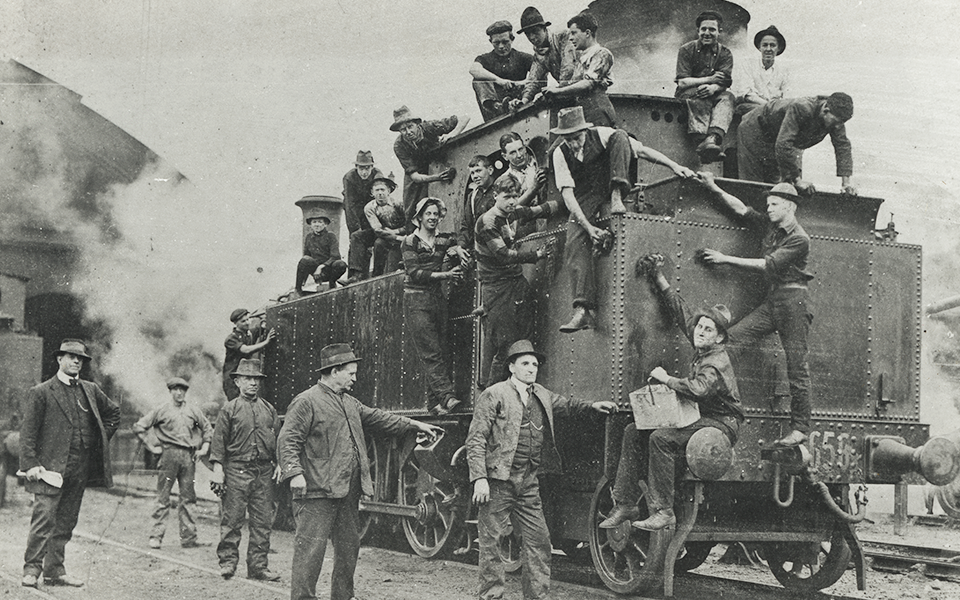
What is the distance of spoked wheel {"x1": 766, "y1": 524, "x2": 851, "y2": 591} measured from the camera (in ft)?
27.4

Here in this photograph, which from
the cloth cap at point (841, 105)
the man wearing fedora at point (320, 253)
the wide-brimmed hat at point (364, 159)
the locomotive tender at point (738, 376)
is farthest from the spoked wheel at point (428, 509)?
the cloth cap at point (841, 105)

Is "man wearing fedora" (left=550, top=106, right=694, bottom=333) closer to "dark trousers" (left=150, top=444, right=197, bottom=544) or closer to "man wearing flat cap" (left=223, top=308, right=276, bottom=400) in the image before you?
"dark trousers" (left=150, top=444, right=197, bottom=544)

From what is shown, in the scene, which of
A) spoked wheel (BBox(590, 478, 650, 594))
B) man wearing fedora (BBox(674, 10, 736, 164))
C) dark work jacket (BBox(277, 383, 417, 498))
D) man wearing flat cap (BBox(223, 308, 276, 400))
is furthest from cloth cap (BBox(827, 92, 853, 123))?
man wearing flat cap (BBox(223, 308, 276, 400))

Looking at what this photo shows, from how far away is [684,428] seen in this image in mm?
7363

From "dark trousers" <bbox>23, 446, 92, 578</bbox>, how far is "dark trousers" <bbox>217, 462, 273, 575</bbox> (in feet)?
4.02

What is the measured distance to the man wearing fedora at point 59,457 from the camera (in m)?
8.44

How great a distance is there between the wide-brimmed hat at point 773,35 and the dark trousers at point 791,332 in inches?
108

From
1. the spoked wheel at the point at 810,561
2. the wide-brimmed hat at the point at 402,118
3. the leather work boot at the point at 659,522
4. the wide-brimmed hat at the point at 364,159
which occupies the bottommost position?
the spoked wheel at the point at 810,561

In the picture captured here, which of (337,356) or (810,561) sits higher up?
→ (337,356)

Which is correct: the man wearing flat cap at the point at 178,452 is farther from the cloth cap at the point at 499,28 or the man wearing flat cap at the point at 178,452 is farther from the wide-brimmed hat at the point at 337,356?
the cloth cap at the point at 499,28

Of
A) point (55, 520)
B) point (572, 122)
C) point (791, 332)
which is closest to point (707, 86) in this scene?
point (572, 122)

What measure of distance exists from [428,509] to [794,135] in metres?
4.86

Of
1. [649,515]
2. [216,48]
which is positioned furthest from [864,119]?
[216,48]

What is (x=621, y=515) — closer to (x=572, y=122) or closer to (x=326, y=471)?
(x=326, y=471)
